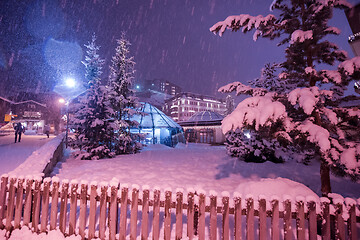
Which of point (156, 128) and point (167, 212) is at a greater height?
point (156, 128)

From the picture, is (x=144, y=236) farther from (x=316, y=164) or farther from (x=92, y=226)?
(x=316, y=164)

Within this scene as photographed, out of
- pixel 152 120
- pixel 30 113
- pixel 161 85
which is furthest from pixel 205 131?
pixel 161 85

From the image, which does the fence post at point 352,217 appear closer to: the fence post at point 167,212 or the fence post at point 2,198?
the fence post at point 167,212

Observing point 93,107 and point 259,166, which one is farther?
point 93,107

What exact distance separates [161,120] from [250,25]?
1763 cm

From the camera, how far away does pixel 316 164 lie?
10273 millimetres

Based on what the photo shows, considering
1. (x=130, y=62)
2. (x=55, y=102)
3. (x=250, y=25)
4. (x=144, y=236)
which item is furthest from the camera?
(x=55, y=102)

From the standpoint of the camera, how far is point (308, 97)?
11.1ft

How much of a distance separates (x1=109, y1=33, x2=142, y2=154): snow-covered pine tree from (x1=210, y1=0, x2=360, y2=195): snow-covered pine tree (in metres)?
10.7

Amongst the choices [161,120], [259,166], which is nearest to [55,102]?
[161,120]

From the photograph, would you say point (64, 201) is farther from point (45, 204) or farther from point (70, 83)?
point (70, 83)

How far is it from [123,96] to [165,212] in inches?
485

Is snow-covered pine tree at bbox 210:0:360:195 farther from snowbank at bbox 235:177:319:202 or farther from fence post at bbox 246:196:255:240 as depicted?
fence post at bbox 246:196:255:240

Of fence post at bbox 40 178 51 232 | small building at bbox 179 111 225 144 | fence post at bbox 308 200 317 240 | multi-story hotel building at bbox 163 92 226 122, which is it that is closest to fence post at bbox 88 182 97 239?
fence post at bbox 40 178 51 232
